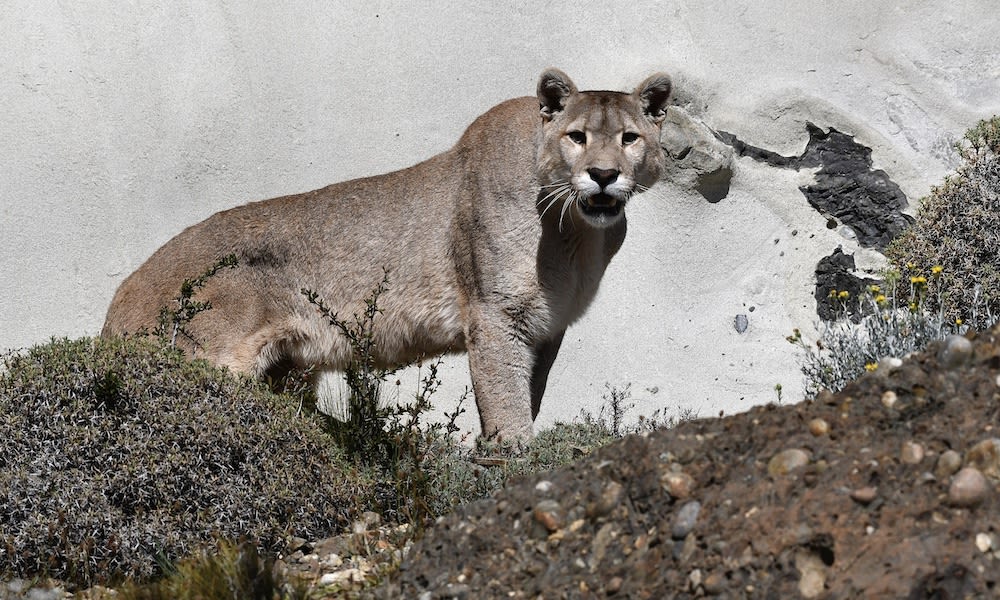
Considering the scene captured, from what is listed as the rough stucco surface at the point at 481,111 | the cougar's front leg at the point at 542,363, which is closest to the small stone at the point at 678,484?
the cougar's front leg at the point at 542,363

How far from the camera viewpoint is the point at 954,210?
25.2 ft

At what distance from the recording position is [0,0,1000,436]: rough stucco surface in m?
Answer: 9.99

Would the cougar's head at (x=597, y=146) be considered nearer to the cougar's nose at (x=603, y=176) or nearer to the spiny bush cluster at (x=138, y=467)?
the cougar's nose at (x=603, y=176)

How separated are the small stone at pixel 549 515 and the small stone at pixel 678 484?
376 millimetres

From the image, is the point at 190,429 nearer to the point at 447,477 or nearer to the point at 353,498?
the point at 353,498

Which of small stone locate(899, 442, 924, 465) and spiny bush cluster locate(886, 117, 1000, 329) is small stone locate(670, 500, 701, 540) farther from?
spiny bush cluster locate(886, 117, 1000, 329)

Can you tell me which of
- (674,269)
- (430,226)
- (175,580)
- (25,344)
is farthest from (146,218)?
(175,580)

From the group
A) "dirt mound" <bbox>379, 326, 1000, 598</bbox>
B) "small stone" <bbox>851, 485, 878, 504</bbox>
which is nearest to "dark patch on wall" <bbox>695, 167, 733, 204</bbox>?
"dirt mound" <bbox>379, 326, 1000, 598</bbox>

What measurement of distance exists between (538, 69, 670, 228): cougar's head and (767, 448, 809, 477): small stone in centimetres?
345

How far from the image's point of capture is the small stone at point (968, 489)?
2.86m

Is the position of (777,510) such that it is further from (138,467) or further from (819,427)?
(138,467)

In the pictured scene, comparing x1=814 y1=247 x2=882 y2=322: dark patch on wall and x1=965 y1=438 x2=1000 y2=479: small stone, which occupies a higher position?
x1=814 y1=247 x2=882 y2=322: dark patch on wall

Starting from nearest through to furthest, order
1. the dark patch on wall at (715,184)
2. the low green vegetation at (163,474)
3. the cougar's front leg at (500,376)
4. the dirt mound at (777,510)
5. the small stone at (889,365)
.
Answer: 1. the dirt mound at (777,510)
2. the small stone at (889,365)
3. the low green vegetation at (163,474)
4. the cougar's front leg at (500,376)
5. the dark patch on wall at (715,184)

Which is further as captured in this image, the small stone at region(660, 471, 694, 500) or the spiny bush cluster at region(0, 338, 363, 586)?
the spiny bush cluster at region(0, 338, 363, 586)
